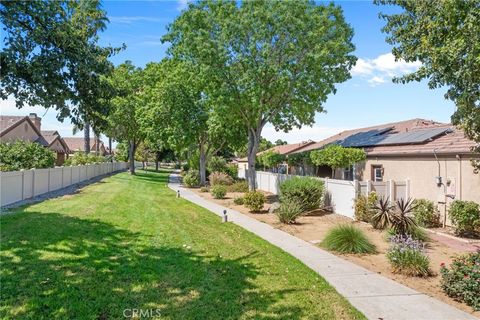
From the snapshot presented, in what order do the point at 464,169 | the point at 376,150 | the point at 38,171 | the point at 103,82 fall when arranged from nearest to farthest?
the point at 103,82 → the point at 464,169 → the point at 38,171 → the point at 376,150

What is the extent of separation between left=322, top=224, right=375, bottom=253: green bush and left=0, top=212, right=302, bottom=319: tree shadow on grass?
317 cm

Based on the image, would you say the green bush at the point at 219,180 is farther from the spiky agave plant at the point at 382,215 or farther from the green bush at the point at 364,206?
the spiky agave plant at the point at 382,215

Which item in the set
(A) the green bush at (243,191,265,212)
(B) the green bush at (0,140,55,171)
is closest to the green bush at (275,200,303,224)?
(A) the green bush at (243,191,265,212)

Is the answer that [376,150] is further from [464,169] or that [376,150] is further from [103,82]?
[103,82]

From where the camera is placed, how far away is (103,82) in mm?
6625

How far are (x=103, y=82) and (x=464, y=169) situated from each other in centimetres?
1379

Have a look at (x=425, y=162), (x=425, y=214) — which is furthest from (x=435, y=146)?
(x=425, y=214)

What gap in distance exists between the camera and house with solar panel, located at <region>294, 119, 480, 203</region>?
14664 millimetres

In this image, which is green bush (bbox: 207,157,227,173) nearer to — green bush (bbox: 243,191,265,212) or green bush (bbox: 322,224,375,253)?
green bush (bbox: 243,191,265,212)

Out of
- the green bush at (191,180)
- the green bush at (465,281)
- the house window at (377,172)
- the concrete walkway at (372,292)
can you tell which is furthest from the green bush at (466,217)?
the green bush at (191,180)

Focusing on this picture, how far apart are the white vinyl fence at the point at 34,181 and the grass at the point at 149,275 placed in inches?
143

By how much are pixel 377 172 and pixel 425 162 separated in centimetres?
Answer: 434

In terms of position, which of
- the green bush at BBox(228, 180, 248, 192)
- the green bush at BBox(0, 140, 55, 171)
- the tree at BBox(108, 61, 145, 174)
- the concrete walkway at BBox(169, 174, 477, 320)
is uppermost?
the tree at BBox(108, 61, 145, 174)

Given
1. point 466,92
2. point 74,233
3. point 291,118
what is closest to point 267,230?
point 74,233
